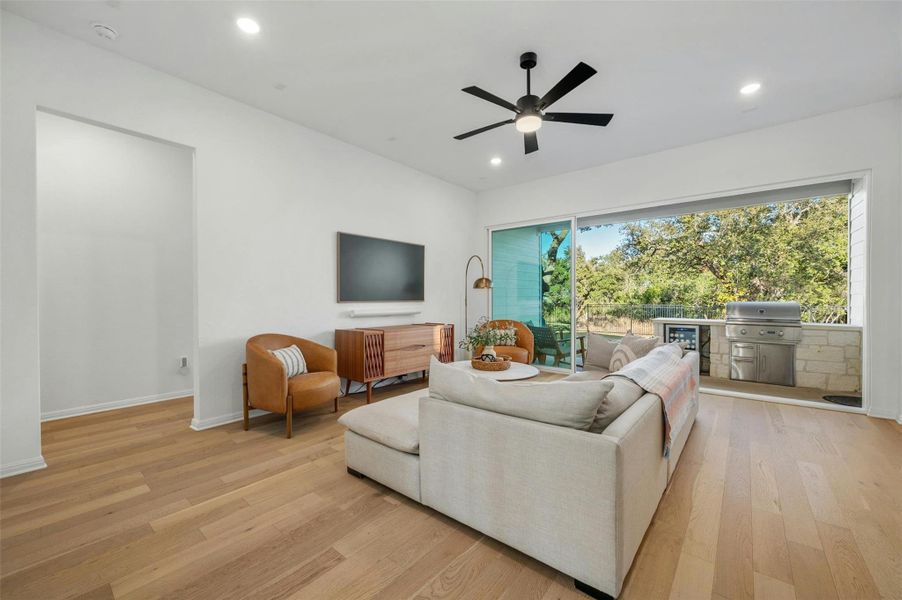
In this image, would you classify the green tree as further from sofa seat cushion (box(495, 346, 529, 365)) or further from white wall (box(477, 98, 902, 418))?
white wall (box(477, 98, 902, 418))

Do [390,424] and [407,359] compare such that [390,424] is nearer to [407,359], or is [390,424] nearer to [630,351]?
[407,359]

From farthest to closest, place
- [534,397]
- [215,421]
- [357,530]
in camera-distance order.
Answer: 1. [215,421]
2. [357,530]
3. [534,397]

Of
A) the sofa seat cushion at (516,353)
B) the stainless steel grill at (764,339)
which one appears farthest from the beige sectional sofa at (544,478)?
the stainless steel grill at (764,339)

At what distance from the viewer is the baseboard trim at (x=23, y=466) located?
231cm

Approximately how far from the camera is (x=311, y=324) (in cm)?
400

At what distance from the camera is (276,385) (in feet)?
9.80

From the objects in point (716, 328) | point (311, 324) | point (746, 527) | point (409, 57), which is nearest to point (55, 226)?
point (311, 324)

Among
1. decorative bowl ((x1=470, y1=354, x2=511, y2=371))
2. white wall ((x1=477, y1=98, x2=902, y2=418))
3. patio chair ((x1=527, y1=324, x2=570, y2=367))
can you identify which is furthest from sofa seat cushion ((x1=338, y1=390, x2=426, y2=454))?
white wall ((x1=477, y1=98, x2=902, y2=418))

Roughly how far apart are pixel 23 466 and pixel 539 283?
558 cm

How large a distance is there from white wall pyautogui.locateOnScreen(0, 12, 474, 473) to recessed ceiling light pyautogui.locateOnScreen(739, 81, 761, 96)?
3703 mm

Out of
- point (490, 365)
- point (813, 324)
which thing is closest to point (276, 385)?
point (490, 365)

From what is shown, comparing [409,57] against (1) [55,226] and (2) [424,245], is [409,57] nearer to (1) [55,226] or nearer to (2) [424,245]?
(2) [424,245]

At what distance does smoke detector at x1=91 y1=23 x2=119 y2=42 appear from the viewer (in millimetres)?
2442

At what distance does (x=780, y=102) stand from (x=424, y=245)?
4.14m
